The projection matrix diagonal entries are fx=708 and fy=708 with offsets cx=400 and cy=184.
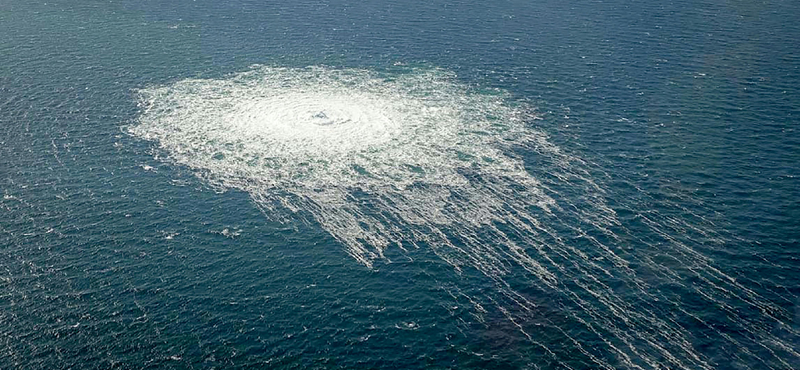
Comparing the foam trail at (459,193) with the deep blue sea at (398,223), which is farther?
the foam trail at (459,193)

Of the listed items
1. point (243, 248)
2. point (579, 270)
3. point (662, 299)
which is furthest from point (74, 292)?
point (662, 299)

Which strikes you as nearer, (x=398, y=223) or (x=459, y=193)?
(x=398, y=223)

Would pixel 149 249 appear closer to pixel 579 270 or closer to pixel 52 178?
pixel 52 178

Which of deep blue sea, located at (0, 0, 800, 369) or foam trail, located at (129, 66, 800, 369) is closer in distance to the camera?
deep blue sea, located at (0, 0, 800, 369)

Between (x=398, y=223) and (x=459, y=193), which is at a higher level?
(x=459, y=193)

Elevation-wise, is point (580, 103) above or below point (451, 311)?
above
